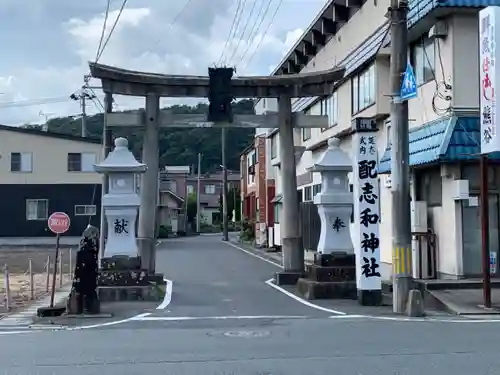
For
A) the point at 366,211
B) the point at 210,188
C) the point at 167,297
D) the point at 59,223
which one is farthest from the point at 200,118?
the point at 210,188

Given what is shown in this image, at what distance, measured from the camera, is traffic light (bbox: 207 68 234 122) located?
20.8 meters

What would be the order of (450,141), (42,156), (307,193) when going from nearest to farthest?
1. (450,141)
2. (307,193)
3. (42,156)

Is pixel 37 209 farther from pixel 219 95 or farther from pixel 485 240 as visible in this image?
pixel 485 240

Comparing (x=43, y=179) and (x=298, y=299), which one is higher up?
(x=43, y=179)

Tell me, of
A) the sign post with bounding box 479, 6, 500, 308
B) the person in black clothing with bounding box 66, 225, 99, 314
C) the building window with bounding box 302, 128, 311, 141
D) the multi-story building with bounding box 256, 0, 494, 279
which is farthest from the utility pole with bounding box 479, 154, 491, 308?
the building window with bounding box 302, 128, 311, 141

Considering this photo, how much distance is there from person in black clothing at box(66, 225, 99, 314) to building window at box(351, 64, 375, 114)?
39.9 ft

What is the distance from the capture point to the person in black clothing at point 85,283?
14570 mm

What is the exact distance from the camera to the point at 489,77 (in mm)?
14367

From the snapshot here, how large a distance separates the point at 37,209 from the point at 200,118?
113ft

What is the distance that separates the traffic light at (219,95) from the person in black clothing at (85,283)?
23.2 ft

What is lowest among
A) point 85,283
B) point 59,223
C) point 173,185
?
point 85,283

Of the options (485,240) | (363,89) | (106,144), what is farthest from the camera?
(363,89)

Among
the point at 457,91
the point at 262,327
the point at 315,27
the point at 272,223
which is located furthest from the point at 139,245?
the point at 272,223

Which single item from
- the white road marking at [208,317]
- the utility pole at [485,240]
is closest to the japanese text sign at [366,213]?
the utility pole at [485,240]
